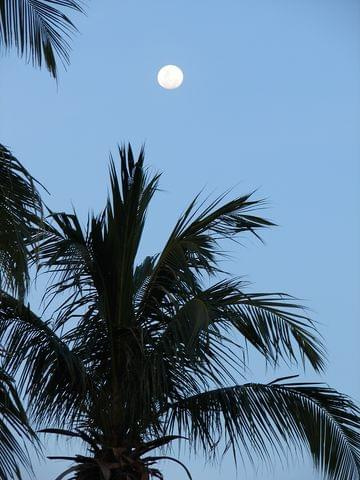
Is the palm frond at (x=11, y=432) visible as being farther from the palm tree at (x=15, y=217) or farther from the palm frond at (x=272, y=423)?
the palm frond at (x=272, y=423)

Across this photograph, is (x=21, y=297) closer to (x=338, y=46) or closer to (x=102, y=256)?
(x=102, y=256)

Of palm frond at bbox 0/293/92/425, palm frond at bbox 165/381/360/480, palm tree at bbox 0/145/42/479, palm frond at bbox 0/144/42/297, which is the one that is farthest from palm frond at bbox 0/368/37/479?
palm frond at bbox 165/381/360/480

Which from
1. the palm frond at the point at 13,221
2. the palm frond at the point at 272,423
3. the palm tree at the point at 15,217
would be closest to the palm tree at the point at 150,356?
the palm frond at the point at 272,423

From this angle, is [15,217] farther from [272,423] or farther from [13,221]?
[272,423]

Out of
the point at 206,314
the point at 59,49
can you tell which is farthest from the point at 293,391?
the point at 59,49

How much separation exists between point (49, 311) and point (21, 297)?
3.66 meters

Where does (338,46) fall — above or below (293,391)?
above

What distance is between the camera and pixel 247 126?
45.5m

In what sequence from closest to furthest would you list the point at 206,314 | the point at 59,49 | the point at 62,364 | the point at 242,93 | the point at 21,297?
1. the point at 21,297
2. the point at 59,49
3. the point at 206,314
4. the point at 62,364
5. the point at 242,93

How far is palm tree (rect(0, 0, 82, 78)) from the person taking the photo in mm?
5523

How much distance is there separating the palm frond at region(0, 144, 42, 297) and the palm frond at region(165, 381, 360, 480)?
3173 mm

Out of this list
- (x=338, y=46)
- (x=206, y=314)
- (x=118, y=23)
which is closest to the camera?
(x=206, y=314)

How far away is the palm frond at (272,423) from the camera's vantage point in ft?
25.4

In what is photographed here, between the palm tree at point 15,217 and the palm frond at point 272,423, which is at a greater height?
the palm tree at point 15,217
